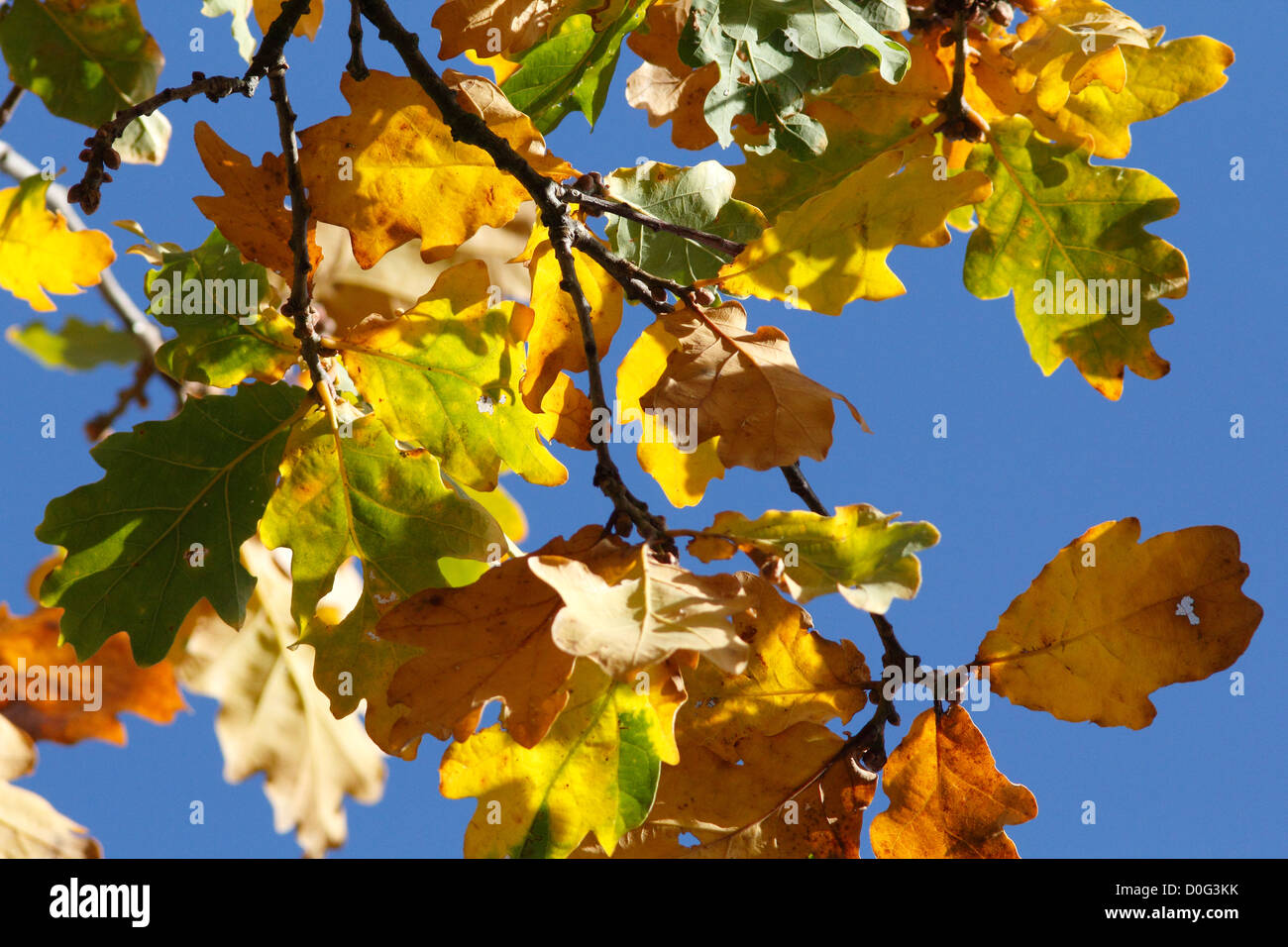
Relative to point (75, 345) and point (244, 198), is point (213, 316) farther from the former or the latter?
point (75, 345)

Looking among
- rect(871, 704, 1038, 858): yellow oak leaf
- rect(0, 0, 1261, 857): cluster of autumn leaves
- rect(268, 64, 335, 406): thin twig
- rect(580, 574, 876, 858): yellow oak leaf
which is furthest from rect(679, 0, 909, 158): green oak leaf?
rect(871, 704, 1038, 858): yellow oak leaf

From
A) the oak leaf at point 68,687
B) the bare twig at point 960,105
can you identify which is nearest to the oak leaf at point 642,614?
the bare twig at point 960,105

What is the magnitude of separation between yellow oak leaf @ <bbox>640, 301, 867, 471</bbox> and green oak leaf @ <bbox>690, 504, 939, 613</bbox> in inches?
2.3

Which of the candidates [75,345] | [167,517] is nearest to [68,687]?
[75,345]

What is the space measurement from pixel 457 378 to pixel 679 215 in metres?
0.28

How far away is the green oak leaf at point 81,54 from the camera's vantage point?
1.46m

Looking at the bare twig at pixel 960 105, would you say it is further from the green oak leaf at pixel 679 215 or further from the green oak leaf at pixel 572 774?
the green oak leaf at pixel 572 774

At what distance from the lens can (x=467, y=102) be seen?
0.95 metres

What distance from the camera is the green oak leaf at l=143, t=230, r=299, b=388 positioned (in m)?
1.14

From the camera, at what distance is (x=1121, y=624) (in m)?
1.07

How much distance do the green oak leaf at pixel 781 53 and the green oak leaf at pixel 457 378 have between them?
0.30 m

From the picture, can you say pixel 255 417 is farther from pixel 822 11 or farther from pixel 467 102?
pixel 822 11

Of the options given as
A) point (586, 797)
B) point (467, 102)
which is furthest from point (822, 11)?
point (586, 797)

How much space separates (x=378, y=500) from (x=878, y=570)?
19.6 inches
